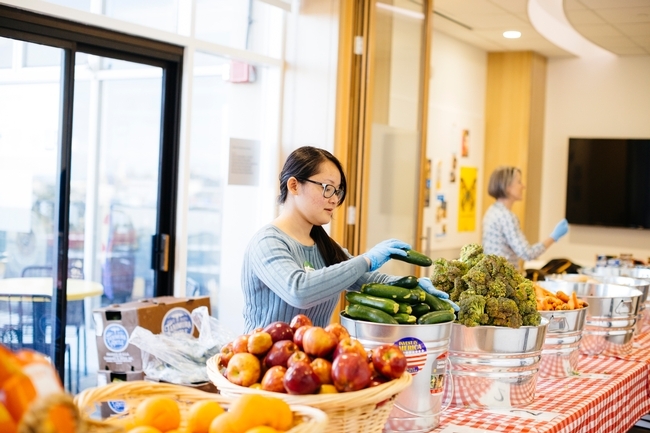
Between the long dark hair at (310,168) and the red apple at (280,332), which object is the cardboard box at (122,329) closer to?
the long dark hair at (310,168)

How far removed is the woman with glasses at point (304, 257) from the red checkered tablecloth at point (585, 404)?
0.36 metres

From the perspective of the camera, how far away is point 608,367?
2.97 meters

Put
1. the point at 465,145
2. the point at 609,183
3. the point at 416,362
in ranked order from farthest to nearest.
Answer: the point at 609,183 < the point at 465,145 < the point at 416,362

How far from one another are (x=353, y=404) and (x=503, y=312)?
860mm

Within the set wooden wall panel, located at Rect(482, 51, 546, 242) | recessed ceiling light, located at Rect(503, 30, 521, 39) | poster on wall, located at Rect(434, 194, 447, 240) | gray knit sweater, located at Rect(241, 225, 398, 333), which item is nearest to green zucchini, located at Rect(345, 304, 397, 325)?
gray knit sweater, located at Rect(241, 225, 398, 333)

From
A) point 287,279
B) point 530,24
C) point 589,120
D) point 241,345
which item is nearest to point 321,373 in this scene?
point 241,345

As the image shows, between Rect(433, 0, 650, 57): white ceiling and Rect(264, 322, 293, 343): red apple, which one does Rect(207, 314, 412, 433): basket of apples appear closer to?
Rect(264, 322, 293, 343): red apple

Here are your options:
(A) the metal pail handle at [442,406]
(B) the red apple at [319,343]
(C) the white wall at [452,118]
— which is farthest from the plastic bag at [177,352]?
(C) the white wall at [452,118]

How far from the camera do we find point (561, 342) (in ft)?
8.80

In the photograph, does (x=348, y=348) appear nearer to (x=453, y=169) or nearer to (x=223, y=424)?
(x=223, y=424)

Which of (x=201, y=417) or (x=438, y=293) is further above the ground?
(x=438, y=293)

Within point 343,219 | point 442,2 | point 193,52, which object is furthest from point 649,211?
point 193,52

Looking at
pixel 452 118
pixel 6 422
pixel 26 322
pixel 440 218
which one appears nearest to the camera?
pixel 6 422

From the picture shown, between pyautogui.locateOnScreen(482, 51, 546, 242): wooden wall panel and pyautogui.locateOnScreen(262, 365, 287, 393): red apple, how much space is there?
7.19m
